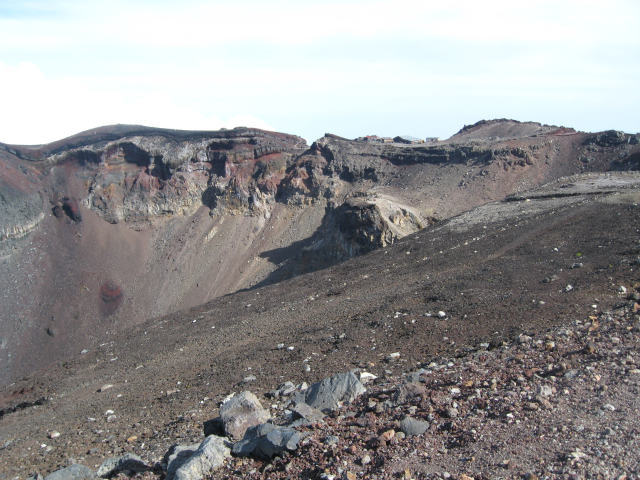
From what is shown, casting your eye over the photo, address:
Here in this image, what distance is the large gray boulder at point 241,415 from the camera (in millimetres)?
7180

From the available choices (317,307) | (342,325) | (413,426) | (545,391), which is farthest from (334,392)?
(317,307)

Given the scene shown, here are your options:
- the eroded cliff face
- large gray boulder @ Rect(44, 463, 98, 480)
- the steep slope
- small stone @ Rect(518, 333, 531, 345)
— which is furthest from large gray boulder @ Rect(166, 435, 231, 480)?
the eroded cliff face

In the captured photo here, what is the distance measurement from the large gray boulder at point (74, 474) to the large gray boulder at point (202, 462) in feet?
4.60

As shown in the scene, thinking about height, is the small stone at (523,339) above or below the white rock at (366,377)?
above

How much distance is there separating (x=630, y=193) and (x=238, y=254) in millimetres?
25940

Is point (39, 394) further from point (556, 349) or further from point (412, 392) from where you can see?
point (556, 349)

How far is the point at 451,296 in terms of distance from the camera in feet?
44.1

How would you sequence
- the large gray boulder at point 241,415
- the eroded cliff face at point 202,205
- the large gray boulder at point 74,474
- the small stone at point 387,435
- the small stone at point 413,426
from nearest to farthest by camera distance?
1. the small stone at point 387,435
2. the small stone at point 413,426
3. the large gray boulder at point 74,474
4. the large gray boulder at point 241,415
5. the eroded cliff face at point 202,205

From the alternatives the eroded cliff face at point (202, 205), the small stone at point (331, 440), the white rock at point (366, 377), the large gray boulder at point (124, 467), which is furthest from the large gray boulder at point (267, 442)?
the eroded cliff face at point (202, 205)

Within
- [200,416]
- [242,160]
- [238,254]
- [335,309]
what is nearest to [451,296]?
[335,309]

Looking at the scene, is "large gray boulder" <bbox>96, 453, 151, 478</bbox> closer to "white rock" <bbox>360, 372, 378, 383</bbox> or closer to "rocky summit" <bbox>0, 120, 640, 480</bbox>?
"rocky summit" <bbox>0, 120, 640, 480</bbox>

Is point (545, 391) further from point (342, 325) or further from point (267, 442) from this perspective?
point (342, 325)

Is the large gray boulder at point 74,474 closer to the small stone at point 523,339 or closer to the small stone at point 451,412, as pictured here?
the small stone at point 451,412

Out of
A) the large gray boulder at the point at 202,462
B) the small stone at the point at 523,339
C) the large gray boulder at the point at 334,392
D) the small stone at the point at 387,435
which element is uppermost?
the small stone at the point at 523,339
